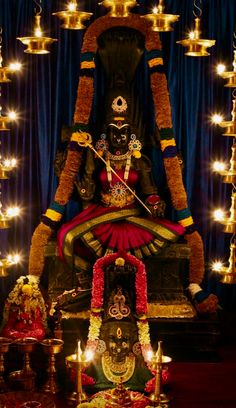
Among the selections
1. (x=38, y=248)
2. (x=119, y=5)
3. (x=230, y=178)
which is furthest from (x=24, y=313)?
(x=119, y=5)

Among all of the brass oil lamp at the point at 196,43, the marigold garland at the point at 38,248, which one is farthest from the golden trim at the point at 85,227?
the brass oil lamp at the point at 196,43

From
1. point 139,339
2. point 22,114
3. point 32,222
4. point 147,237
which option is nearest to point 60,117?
point 22,114

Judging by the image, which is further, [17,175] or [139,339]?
[17,175]

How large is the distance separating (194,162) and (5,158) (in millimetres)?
1764

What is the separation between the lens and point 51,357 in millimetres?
5195

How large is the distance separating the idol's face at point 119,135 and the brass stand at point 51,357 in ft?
7.05

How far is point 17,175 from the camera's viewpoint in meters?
7.17

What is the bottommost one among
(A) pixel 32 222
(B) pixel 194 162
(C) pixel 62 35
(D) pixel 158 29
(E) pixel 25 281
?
(E) pixel 25 281

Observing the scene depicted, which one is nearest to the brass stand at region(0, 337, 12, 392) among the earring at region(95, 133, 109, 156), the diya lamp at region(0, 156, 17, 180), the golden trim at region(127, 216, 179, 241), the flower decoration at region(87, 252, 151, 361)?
the flower decoration at region(87, 252, 151, 361)

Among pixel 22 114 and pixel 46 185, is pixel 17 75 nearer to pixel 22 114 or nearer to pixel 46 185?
pixel 22 114

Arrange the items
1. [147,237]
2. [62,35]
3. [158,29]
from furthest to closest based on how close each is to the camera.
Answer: [62,35], [147,237], [158,29]

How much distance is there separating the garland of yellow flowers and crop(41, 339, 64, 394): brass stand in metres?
1.45

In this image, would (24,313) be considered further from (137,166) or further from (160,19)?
(160,19)

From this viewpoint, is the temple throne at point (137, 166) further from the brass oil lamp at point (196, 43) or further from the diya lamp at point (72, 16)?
the diya lamp at point (72, 16)
